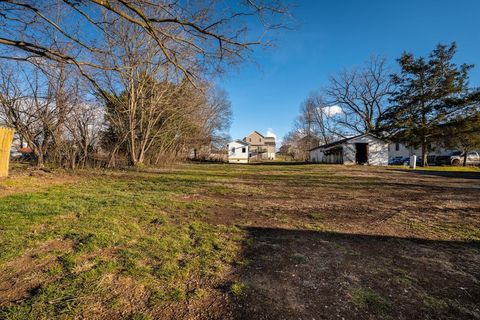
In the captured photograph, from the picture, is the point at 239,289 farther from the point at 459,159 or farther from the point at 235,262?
the point at 459,159

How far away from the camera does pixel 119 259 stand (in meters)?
2.77

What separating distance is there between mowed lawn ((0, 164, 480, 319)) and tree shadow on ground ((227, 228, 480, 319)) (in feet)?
0.04

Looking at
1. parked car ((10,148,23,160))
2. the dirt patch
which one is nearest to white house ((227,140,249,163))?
parked car ((10,148,23,160))

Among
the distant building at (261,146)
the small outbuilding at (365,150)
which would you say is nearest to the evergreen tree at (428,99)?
the small outbuilding at (365,150)

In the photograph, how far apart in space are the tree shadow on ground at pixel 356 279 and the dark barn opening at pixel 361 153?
22829 millimetres

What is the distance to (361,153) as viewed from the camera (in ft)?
81.1

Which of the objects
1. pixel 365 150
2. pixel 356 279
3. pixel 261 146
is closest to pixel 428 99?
pixel 365 150

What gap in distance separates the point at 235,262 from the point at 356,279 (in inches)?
48.8

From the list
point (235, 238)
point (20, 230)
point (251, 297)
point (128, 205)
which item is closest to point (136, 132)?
point (128, 205)

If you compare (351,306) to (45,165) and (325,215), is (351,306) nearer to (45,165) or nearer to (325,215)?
(325,215)

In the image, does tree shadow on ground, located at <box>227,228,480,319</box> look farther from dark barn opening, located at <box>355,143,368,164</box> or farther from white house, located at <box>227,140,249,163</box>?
white house, located at <box>227,140,249,163</box>

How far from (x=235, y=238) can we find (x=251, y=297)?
4.69ft

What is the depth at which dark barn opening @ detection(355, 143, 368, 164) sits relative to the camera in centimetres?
2433

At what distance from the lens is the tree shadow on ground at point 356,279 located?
1960 millimetres
